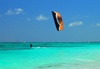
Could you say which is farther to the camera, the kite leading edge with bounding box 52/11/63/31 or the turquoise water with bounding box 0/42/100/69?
the kite leading edge with bounding box 52/11/63/31

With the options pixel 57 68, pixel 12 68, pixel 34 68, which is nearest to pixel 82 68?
pixel 57 68

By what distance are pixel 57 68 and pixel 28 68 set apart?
6.34 feet

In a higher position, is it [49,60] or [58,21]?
[58,21]

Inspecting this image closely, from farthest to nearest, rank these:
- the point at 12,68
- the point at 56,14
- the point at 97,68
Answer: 1. the point at 56,14
2. the point at 12,68
3. the point at 97,68

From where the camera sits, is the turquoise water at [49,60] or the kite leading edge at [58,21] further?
the kite leading edge at [58,21]

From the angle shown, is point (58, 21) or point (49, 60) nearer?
point (49, 60)

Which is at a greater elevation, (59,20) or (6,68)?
(59,20)

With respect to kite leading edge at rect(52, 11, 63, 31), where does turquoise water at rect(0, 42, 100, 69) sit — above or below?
below

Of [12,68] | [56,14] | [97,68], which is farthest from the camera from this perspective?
[56,14]

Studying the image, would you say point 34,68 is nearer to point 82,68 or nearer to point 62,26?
point 82,68

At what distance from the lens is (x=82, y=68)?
31.6ft

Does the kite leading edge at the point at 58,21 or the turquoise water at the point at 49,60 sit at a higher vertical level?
the kite leading edge at the point at 58,21

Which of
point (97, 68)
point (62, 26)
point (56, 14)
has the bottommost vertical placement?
point (97, 68)

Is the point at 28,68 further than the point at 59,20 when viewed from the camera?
No
